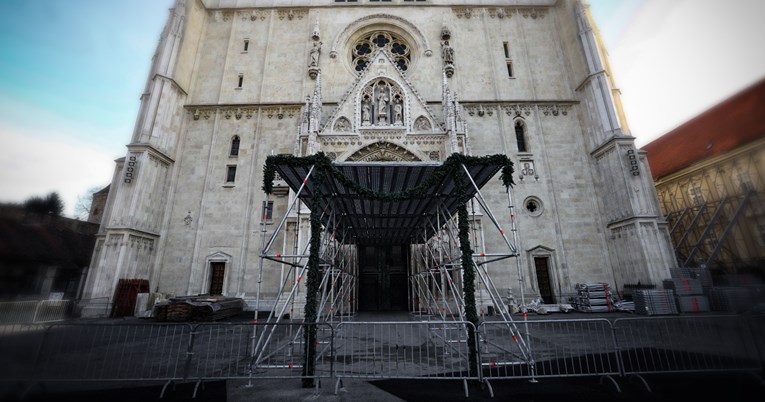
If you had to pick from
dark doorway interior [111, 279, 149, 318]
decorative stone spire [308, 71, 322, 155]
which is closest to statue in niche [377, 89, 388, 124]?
decorative stone spire [308, 71, 322, 155]

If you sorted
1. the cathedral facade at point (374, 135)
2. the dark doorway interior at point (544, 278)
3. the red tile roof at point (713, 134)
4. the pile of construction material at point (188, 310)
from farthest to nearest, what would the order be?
1. the dark doorway interior at point (544, 278)
2. the cathedral facade at point (374, 135)
3. the pile of construction material at point (188, 310)
4. the red tile roof at point (713, 134)

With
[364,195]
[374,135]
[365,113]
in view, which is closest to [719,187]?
[364,195]

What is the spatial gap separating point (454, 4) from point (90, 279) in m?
28.7

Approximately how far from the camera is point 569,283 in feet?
55.5

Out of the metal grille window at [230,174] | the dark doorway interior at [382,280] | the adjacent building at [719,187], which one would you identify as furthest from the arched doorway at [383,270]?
the adjacent building at [719,187]

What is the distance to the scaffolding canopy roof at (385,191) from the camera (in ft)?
24.8

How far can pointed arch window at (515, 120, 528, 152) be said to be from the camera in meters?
19.5

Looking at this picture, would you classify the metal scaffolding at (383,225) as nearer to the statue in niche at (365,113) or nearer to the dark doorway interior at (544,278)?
the dark doorway interior at (544,278)

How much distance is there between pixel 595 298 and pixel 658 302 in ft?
8.25

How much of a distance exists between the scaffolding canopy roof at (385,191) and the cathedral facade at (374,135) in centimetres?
491

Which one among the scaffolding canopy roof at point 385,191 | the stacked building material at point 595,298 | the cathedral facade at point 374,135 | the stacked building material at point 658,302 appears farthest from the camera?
the cathedral facade at point 374,135

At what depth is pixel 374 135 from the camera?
58.0ft

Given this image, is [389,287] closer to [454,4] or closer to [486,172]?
[486,172]

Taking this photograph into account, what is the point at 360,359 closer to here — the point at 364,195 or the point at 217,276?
the point at 364,195
